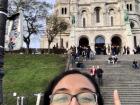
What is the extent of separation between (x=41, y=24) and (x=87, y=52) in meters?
24.7

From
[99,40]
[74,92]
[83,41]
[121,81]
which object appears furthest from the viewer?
[83,41]

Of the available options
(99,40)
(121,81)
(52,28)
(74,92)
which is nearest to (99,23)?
(99,40)

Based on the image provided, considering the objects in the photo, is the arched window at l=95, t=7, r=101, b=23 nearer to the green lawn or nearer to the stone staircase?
the green lawn

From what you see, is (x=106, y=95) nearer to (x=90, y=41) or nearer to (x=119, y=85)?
(x=119, y=85)

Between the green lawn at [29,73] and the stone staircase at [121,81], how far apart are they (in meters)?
3.57

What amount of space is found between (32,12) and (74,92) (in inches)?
2582

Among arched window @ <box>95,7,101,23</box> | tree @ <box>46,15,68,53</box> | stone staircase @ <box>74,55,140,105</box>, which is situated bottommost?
stone staircase @ <box>74,55,140,105</box>

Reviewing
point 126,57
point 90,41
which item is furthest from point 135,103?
point 90,41

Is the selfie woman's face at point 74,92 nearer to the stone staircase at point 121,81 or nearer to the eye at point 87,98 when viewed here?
the eye at point 87,98

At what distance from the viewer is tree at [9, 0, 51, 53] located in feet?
217

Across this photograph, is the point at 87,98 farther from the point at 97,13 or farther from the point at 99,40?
the point at 97,13

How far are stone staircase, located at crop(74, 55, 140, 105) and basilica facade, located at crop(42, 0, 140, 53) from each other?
37.6 metres

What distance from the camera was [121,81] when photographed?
33.8 metres

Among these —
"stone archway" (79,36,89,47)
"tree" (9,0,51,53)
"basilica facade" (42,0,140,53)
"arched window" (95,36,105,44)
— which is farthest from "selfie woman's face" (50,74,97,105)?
"stone archway" (79,36,89,47)
